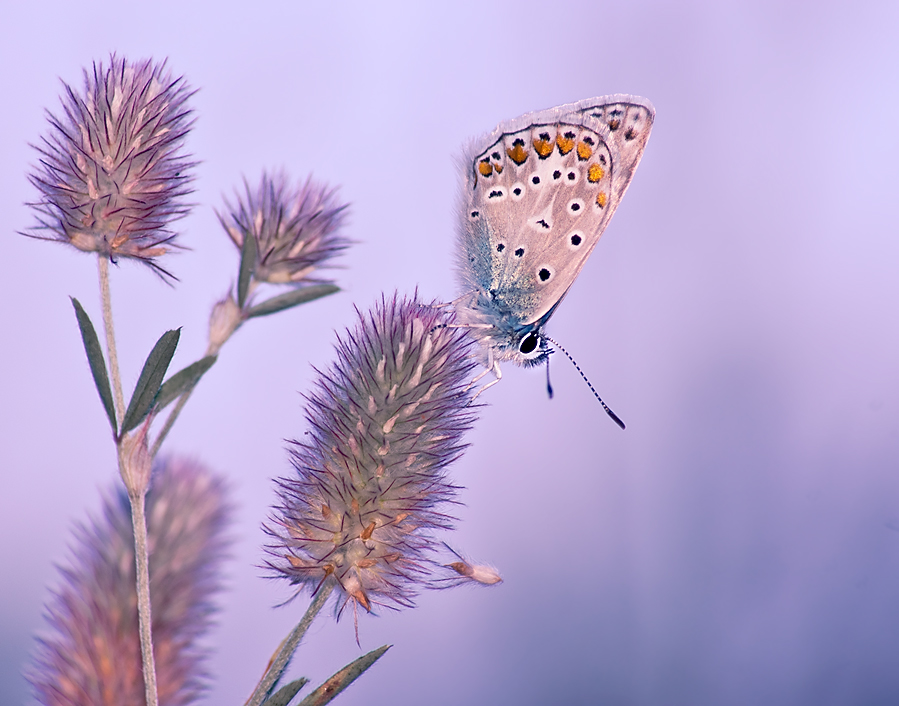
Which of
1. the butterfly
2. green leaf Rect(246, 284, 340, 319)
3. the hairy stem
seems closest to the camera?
the hairy stem

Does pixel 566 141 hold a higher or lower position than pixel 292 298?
higher

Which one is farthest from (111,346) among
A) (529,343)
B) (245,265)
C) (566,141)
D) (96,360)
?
(566,141)

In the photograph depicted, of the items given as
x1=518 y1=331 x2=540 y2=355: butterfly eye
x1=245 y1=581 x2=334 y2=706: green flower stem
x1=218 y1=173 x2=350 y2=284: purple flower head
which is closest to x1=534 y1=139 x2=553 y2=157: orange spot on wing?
x1=518 y1=331 x2=540 y2=355: butterfly eye

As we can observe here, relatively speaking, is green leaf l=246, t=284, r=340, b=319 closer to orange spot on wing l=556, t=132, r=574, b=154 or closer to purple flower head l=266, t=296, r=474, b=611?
purple flower head l=266, t=296, r=474, b=611

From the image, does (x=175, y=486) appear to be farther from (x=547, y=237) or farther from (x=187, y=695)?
(x=547, y=237)

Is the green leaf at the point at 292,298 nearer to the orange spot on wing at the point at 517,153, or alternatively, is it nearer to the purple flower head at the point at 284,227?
the purple flower head at the point at 284,227

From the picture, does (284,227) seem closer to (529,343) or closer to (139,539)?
(139,539)
